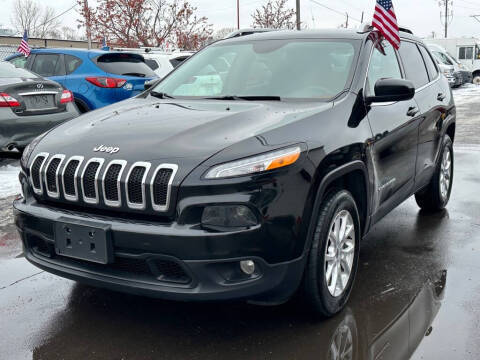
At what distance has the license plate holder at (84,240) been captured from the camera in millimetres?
2818

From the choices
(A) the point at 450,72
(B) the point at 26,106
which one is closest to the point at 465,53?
(A) the point at 450,72

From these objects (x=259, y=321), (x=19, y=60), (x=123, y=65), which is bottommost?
(x=259, y=321)

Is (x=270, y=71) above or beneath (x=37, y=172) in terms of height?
above

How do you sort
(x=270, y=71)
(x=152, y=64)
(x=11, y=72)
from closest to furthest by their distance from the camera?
(x=270, y=71) → (x=11, y=72) → (x=152, y=64)

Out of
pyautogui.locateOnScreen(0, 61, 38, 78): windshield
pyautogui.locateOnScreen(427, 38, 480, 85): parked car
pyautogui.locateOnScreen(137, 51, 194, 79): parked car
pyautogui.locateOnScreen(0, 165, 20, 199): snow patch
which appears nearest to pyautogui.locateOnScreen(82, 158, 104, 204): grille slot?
pyautogui.locateOnScreen(0, 165, 20, 199): snow patch

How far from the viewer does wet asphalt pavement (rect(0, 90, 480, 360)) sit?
299 cm

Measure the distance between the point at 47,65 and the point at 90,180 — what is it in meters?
7.77

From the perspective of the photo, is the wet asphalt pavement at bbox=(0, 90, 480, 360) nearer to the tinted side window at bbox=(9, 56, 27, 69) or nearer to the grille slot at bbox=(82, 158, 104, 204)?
the grille slot at bbox=(82, 158, 104, 204)

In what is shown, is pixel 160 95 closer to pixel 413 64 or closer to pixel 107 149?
pixel 107 149

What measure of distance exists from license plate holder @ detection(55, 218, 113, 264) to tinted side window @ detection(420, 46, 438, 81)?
3.60 m

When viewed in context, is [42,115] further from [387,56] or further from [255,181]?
[255,181]

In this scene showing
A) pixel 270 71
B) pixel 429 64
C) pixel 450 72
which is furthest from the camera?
pixel 450 72

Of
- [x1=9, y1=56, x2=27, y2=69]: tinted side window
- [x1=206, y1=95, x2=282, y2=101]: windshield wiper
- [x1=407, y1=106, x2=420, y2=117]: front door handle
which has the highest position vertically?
[x1=9, y1=56, x2=27, y2=69]: tinted side window

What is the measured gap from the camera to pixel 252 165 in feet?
9.06
